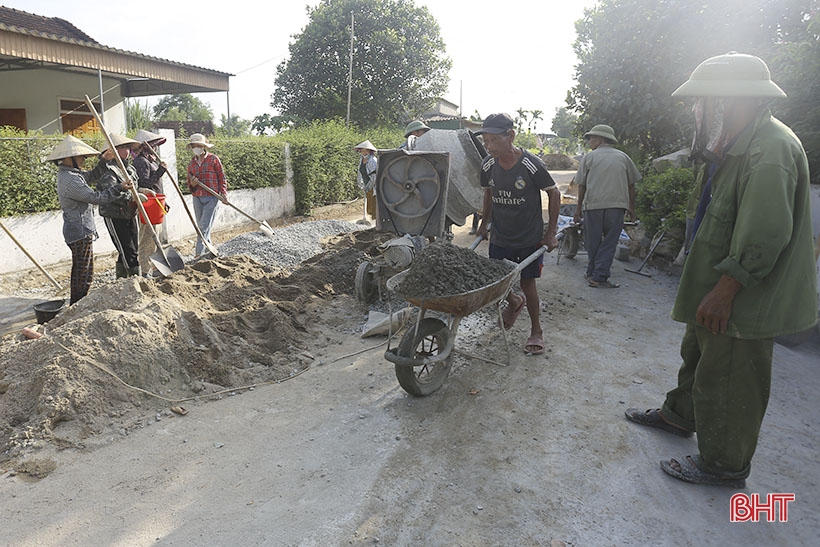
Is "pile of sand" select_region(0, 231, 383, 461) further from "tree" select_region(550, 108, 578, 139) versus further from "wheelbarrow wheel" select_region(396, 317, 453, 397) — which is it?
"tree" select_region(550, 108, 578, 139)

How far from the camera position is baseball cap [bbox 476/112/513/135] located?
4.11 m

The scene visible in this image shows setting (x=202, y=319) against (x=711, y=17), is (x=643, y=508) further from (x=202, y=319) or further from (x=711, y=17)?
(x=711, y=17)

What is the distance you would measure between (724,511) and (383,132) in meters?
17.5

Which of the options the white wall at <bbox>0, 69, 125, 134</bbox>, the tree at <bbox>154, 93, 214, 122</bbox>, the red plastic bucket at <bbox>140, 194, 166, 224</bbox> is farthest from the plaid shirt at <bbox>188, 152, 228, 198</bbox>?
the tree at <bbox>154, 93, 214, 122</bbox>

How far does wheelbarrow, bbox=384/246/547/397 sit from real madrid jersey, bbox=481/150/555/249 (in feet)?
1.63

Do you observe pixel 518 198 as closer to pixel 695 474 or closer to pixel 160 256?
pixel 695 474

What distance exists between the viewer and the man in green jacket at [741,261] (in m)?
2.44

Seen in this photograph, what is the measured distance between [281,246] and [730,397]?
6.91m

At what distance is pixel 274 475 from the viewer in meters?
3.04

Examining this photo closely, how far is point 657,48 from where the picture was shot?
9.56 m

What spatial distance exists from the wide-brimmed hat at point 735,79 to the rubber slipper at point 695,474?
6.10ft

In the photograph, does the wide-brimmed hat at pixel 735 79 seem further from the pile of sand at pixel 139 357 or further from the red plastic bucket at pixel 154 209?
the red plastic bucket at pixel 154 209

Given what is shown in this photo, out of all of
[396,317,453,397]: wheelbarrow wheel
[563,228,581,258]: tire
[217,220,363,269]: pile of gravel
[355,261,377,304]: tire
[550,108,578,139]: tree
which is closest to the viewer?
[396,317,453,397]: wheelbarrow wheel

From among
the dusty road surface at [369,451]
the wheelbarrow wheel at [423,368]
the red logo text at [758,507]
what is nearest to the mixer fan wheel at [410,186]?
the dusty road surface at [369,451]
